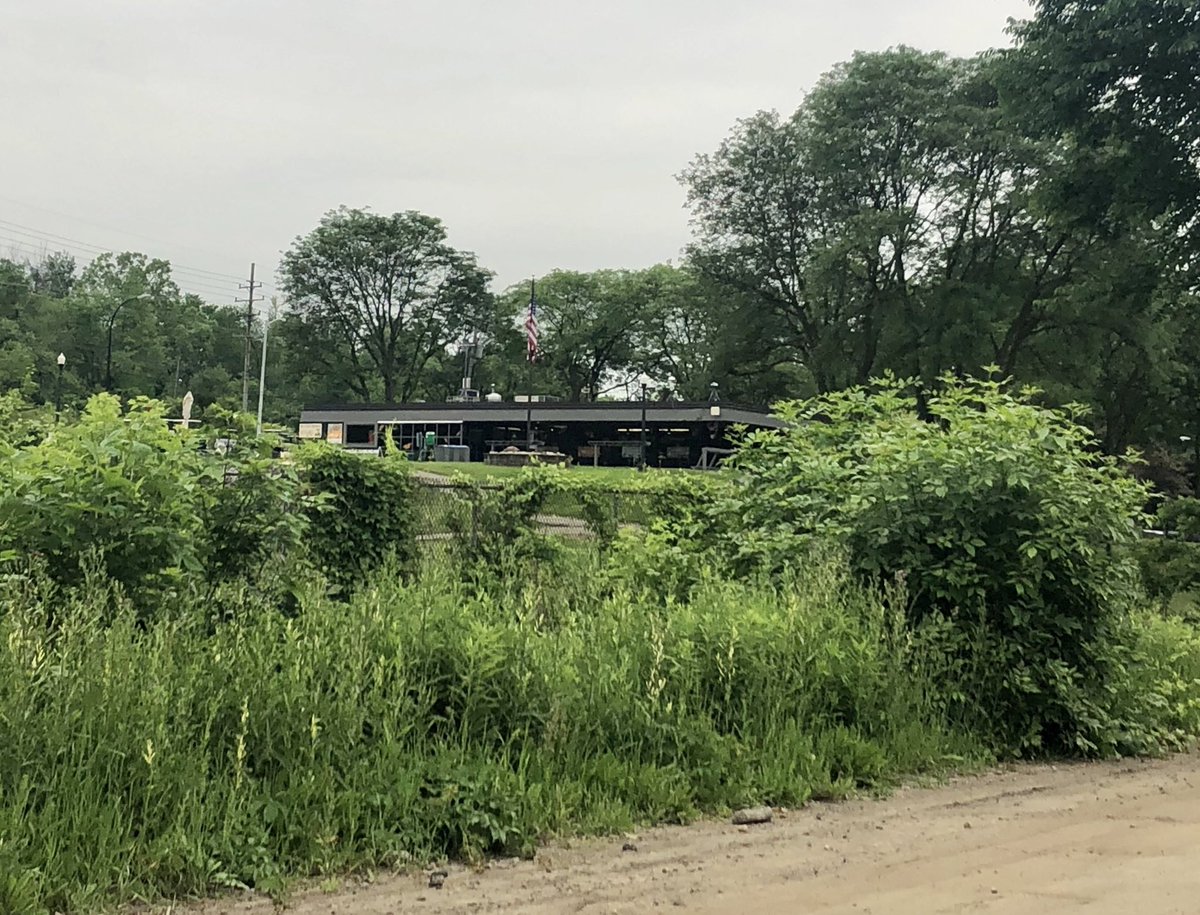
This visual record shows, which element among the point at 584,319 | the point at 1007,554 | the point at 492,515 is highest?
the point at 584,319

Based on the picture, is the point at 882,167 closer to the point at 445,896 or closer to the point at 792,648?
the point at 792,648

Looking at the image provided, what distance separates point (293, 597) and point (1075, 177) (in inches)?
889

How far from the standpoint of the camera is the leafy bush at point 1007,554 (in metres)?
6.41

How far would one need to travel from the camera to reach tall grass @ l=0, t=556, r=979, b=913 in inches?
143

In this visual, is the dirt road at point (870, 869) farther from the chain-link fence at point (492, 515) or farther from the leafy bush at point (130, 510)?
the chain-link fence at point (492, 515)

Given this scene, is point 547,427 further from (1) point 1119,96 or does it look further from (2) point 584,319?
(1) point 1119,96

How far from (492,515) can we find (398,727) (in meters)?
Answer: 5.39

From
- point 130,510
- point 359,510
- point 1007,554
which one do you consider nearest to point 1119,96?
point 1007,554

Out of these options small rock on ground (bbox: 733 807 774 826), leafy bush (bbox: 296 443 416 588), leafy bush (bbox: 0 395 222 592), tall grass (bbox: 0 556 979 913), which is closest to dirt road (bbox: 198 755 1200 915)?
small rock on ground (bbox: 733 807 774 826)

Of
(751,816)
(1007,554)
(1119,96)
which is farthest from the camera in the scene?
(1119,96)

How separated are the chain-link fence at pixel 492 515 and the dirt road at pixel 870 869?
5.39 metres

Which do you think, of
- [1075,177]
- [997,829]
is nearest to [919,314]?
[1075,177]

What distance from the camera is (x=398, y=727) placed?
446cm

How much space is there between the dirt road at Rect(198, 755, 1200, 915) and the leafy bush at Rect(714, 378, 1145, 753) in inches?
44.3
